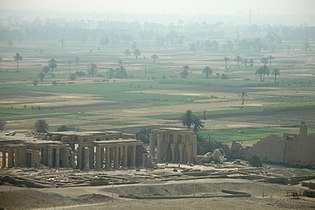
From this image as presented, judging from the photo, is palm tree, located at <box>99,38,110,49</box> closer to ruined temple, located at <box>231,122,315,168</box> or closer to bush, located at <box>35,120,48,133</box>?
bush, located at <box>35,120,48,133</box>

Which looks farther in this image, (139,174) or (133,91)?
(133,91)

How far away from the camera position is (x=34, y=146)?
4897cm

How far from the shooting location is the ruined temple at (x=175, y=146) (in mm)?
53188

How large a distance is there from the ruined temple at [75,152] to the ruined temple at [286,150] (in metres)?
5.75

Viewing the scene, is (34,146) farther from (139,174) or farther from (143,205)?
(143,205)

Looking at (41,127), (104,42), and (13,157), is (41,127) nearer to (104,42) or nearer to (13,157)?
(13,157)

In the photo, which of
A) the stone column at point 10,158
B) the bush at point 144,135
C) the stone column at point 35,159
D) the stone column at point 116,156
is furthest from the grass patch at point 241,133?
the stone column at point 10,158

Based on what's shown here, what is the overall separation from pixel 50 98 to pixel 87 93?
16.9ft

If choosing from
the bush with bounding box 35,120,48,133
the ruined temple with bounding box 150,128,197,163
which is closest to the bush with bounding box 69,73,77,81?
the bush with bounding box 35,120,48,133

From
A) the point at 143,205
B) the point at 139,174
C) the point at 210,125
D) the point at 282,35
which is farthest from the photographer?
the point at 282,35

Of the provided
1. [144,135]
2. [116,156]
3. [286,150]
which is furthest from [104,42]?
[116,156]

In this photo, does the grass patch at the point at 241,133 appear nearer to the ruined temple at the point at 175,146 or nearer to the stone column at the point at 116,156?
the ruined temple at the point at 175,146

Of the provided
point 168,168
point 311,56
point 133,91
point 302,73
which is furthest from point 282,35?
point 168,168

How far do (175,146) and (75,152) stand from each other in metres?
4.53
